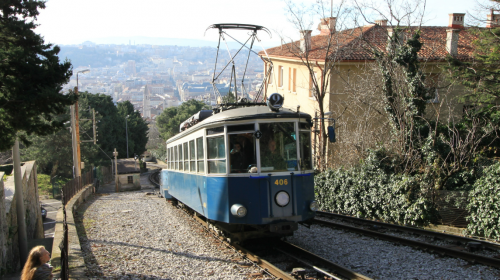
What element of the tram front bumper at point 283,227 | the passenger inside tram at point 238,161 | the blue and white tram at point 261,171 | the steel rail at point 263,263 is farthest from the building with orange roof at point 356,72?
the passenger inside tram at point 238,161

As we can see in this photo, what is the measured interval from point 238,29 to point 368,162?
5.54 m

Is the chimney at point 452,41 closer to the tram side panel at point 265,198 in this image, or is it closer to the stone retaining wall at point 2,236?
the tram side panel at point 265,198

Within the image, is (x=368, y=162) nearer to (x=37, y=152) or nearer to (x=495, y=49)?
(x=495, y=49)

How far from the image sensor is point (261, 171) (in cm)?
794

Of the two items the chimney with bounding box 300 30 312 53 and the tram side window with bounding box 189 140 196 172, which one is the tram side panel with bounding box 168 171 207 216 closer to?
the tram side window with bounding box 189 140 196 172

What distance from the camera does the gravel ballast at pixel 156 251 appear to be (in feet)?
24.2

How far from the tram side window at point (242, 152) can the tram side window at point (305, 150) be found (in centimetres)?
94

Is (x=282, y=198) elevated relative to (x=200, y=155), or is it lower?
lower

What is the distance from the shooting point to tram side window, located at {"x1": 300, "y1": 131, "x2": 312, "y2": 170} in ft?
27.0

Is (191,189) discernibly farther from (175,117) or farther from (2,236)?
(175,117)

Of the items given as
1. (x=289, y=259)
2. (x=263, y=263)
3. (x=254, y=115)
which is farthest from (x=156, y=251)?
(x=254, y=115)

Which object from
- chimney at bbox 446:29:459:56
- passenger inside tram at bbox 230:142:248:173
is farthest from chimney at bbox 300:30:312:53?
passenger inside tram at bbox 230:142:248:173

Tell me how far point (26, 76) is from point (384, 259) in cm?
746

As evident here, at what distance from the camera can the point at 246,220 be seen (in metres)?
7.93
